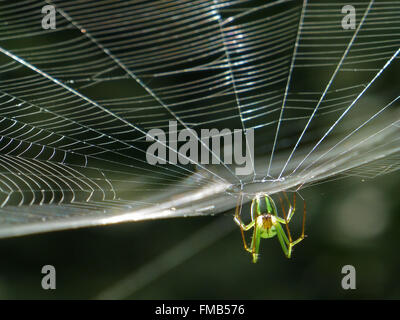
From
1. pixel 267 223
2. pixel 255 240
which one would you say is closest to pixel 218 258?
pixel 255 240

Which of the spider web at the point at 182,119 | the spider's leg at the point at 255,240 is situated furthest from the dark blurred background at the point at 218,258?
the spider's leg at the point at 255,240

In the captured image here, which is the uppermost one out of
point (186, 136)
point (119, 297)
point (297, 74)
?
point (297, 74)

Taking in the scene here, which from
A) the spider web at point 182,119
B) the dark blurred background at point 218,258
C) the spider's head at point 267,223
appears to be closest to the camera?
the spider web at point 182,119

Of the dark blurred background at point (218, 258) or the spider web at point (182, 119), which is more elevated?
the spider web at point (182, 119)

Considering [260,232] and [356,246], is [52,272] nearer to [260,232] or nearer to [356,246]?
[260,232]

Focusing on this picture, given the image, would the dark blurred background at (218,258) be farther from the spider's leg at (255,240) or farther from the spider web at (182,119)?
the spider's leg at (255,240)

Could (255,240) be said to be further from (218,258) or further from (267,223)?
(218,258)

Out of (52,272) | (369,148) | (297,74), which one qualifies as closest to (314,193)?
(297,74)

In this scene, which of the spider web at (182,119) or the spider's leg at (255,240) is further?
the spider's leg at (255,240)

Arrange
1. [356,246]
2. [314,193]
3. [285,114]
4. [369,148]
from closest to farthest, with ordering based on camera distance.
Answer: [369,148] → [285,114] → [314,193] → [356,246]
